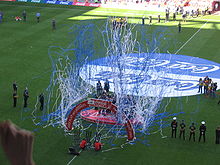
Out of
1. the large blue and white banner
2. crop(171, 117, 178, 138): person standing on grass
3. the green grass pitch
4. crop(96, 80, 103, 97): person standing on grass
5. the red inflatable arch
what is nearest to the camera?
the green grass pitch

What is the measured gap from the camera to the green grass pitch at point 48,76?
716 inches

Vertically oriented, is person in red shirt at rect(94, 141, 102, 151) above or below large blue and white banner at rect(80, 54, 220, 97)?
below

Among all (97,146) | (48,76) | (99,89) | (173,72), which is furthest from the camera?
(173,72)

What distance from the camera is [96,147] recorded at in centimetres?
1855

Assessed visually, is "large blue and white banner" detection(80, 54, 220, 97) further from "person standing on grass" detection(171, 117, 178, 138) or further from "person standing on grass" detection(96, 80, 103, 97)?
"person standing on grass" detection(171, 117, 178, 138)

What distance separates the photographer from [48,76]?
29188mm

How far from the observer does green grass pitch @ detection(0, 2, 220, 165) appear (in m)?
18.2

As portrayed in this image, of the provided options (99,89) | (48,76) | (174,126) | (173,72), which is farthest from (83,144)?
(173,72)

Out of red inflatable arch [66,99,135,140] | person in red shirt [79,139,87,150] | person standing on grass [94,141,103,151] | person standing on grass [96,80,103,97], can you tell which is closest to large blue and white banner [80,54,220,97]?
person standing on grass [96,80,103,97]

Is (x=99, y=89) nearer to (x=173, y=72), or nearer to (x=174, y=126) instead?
(x=174, y=126)

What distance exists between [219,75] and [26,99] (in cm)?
1528

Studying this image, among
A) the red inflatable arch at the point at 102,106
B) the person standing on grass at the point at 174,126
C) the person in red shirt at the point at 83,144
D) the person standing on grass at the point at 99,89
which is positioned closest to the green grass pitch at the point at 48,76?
the person standing on grass at the point at 174,126

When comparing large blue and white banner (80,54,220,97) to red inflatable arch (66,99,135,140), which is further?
large blue and white banner (80,54,220,97)

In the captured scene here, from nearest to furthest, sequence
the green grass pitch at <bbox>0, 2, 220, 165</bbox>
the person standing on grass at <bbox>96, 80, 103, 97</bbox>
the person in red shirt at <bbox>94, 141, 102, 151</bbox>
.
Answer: the green grass pitch at <bbox>0, 2, 220, 165</bbox>, the person in red shirt at <bbox>94, 141, 102, 151</bbox>, the person standing on grass at <bbox>96, 80, 103, 97</bbox>
